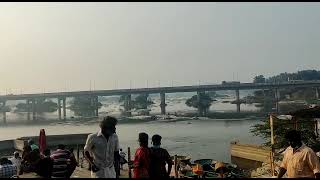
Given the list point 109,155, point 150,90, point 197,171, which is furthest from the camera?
point 150,90

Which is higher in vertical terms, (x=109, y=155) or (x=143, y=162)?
(x=109, y=155)

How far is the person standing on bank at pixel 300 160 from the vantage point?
6.93m

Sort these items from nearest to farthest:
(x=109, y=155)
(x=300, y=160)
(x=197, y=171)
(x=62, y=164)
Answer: (x=300, y=160) → (x=109, y=155) → (x=62, y=164) → (x=197, y=171)

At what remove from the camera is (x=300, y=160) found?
7047 mm

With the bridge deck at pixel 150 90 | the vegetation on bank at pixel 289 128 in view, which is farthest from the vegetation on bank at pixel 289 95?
the vegetation on bank at pixel 289 128

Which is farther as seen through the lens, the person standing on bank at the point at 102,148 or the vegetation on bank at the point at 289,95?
the vegetation on bank at the point at 289,95

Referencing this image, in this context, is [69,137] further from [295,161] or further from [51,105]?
[51,105]


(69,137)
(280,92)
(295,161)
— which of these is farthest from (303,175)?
(280,92)

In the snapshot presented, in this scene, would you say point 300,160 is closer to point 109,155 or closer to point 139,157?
point 139,157

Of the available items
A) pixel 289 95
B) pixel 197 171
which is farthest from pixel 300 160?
pixel 289 95

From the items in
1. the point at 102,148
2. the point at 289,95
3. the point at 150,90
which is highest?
the point at 150,90

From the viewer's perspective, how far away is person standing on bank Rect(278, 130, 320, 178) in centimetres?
693

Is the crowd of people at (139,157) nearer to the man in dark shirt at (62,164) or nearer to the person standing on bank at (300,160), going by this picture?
the person standing on bank at (300,160)

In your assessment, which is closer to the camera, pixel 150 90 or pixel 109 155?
pixel 109 155
